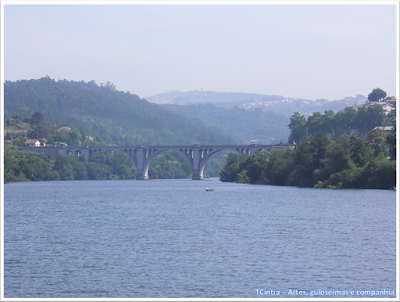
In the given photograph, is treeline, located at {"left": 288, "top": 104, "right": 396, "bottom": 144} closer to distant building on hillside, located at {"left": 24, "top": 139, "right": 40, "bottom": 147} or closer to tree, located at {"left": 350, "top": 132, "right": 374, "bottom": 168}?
tree, located at {"left": 350, "top": 132, "right": 374, "bottom": 168}

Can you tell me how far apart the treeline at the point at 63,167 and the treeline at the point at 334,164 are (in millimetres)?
41814

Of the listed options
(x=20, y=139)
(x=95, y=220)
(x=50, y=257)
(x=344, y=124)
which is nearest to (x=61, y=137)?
(x=20, y=139)

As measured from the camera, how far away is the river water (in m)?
22.1

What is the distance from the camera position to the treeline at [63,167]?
112250 mm

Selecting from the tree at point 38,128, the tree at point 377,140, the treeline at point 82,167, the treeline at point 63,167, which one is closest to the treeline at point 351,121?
the tree at point 377,140

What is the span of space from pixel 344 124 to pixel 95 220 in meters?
88.5

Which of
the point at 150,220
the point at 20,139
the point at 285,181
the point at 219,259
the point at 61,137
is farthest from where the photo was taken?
the point at 61,137

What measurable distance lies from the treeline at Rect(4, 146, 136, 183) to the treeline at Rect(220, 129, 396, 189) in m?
41.8

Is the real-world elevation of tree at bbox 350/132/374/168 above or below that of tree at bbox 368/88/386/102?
below

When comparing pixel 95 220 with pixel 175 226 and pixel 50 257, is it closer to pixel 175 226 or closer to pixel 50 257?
pixel 175 226

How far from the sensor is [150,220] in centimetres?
4288

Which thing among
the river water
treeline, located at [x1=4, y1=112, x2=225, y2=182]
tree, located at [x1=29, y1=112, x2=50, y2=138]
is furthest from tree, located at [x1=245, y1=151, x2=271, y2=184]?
tree, located at [x1=29, y1=112, x2=50, y2=138]

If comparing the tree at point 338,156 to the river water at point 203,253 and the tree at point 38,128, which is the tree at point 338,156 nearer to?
the river water at point 203,253

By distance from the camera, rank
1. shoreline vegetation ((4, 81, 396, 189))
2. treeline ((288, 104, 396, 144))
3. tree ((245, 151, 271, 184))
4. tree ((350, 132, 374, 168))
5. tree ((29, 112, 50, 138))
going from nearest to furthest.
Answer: shoreline vegetation ((4, 81, 396, 189)) < tree ((350, 132, 374, 168)) < tree ((245, 151, 271, 184)) < treeline ((288, 104, 396, 144)) < tree ((29, 112, 50, 138))
